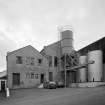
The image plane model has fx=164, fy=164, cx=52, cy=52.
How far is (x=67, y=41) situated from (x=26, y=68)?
13771 millimetres

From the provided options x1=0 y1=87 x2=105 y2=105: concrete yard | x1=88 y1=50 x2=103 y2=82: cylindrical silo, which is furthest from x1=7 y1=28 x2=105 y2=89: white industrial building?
x1=0 y1=87 x2=105 y2=105: concrete yard

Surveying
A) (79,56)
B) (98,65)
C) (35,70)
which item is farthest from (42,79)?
(98,65)

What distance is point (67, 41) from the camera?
148 ft

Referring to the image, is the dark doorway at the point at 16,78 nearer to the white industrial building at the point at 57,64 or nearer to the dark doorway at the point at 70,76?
the white industrial building at the point at 57,64

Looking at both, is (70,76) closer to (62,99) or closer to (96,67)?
(96,67)

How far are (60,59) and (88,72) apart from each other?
33.4ft

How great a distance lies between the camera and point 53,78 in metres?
43.2

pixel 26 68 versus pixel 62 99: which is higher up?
pixel 26 68

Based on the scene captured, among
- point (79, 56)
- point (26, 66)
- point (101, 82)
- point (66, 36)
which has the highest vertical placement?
point (66, 36)

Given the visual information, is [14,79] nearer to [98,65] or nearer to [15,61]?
[15,61]

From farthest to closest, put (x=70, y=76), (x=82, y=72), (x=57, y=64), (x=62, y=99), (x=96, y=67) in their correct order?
(x=57, y=64) → (x=70, y=76) → (x=82, y=72) → (x=96, y=67) → (x=62, y=99)

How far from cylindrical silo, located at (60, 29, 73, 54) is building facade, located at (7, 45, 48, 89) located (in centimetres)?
658

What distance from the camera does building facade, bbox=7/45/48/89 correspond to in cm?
3716

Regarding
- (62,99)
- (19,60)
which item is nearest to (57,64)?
(19,60)
